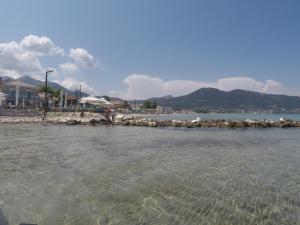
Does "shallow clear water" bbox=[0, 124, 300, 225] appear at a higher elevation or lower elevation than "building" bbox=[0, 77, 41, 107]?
lower

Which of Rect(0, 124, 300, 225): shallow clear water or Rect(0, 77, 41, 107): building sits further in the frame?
Rect(0, 77, 41, 107): building

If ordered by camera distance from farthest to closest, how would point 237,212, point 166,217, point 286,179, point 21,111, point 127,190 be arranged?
point 21,111
point 286,179
point 127,190
point 237,212
point 166,217

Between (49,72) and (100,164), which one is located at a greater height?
(49,72)

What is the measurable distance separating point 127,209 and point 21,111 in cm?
4983

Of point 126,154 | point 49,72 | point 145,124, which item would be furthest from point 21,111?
point 126,154

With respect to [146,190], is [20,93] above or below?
above

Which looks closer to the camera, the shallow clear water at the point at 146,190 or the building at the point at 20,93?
the shallow clear water at the point at 146,190

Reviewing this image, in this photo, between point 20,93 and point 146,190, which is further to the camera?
point 20,93

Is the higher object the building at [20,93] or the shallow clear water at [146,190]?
the building at [20,93]

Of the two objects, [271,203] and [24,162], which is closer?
[271,203]

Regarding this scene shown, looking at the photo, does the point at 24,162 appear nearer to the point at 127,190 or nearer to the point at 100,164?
the point at 100,164

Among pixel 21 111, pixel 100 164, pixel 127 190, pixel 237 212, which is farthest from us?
pixel 21 111

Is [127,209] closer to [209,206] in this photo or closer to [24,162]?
[209,206]

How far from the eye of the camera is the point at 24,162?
44.7 feet
